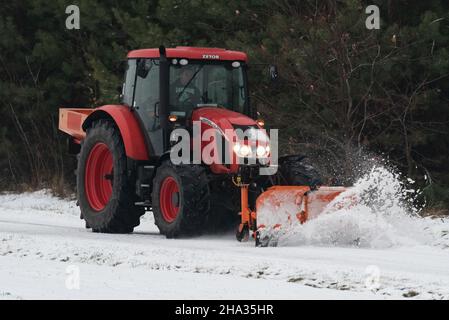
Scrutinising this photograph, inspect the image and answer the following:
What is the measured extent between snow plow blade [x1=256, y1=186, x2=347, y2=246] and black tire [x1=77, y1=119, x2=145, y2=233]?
243cm

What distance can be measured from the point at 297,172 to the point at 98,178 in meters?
3.18

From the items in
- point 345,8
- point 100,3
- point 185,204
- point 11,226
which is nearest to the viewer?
point 185,204

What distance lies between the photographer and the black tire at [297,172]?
1309 cm

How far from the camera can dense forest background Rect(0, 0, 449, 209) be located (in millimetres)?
17922

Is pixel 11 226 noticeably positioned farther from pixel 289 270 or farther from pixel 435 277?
pixel 435 277

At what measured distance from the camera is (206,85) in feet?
44.7

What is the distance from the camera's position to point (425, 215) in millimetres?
15125

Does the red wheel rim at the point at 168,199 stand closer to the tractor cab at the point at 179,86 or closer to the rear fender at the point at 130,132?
the tractor cab at the point at 179,86

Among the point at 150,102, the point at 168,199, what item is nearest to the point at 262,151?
the point at 168,199

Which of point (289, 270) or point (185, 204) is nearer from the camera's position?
point (289, 270)

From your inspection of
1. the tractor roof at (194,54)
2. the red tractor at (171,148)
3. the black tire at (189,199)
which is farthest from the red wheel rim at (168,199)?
the tractor roof at (194,54)
